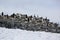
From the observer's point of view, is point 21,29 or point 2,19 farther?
point 21,29

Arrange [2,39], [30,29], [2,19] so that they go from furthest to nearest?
[30,29] < [2,19] < [2,39]

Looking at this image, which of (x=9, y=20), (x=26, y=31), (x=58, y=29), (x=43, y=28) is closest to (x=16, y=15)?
(x=9, y=20)

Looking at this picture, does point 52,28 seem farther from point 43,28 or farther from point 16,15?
point 16,15

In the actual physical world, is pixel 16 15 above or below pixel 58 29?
above

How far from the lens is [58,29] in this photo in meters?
6.06

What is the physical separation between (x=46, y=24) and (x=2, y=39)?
93.8 inches

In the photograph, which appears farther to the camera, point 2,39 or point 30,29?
point 30,29

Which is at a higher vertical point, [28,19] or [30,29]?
[28,19]

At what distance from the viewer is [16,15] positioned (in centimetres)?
611

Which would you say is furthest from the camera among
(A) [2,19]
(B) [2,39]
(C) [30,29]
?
(C) [30,29]

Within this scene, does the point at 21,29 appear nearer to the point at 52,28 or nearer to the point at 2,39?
the point at 52,28

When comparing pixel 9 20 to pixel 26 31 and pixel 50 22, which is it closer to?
pixel 26 31

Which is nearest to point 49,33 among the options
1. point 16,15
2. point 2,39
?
point 16,15

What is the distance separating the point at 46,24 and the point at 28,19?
725 millimetres
